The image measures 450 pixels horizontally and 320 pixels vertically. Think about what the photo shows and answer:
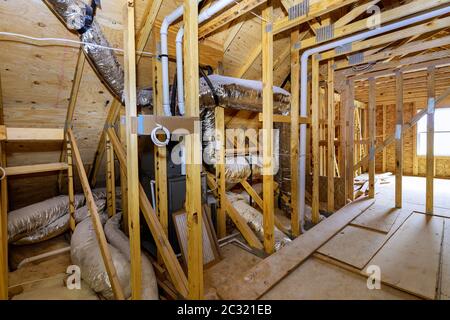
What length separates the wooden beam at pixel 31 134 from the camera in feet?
4.77

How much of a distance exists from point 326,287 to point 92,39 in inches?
94.8

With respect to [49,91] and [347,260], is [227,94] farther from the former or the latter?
[347,260]

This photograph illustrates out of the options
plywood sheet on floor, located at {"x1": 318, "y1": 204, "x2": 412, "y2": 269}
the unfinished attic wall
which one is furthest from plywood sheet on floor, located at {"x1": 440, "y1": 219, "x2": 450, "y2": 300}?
the unfinished attic wall

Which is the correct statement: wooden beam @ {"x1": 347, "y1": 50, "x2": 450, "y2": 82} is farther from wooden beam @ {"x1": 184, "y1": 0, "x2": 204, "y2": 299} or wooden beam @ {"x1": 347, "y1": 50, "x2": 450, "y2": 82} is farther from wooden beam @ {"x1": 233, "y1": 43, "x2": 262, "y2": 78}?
wooden beam @ {"x1": 184, "y1": 0, "x2": 204, "y2": 299}

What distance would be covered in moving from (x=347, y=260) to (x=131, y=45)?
6.78ft

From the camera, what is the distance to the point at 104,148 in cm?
273

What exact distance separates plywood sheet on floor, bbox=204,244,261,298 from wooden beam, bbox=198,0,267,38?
206 centimetres

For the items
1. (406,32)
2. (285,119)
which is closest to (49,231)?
(285,119)

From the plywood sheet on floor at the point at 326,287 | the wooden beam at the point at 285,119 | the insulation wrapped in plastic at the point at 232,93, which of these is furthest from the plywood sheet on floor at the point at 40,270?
the wooden beam at the point at 285,119

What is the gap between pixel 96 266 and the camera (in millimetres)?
1647

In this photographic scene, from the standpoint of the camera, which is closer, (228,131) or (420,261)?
(420,261)

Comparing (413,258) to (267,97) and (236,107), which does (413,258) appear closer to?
(267,97)

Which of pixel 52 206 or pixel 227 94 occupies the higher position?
pixel 227 94
